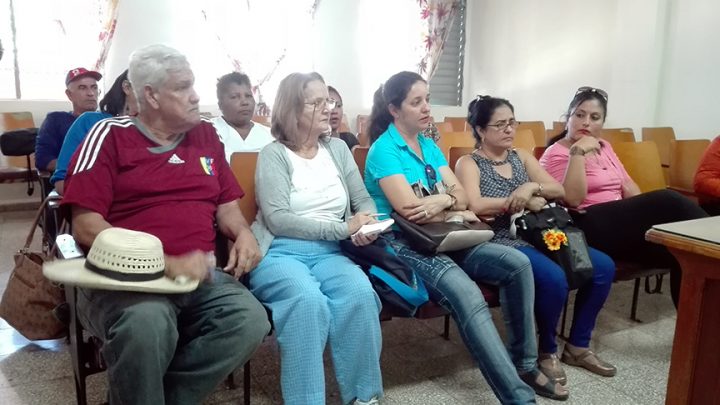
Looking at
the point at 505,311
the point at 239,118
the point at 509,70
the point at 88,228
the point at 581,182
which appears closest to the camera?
the point at 88,228

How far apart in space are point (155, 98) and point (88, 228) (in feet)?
1.46

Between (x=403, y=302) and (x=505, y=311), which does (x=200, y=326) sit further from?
(x=505, y=311)

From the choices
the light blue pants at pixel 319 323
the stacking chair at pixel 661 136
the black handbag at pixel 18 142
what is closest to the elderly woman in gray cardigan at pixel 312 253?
the light blue pants at pixel 319 323

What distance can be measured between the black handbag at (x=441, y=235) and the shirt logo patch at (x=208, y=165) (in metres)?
0.67

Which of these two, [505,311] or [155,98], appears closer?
[155,98]

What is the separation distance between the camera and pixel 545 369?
217 cm

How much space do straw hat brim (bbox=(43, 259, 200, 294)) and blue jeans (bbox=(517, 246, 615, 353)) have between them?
1.31 meters

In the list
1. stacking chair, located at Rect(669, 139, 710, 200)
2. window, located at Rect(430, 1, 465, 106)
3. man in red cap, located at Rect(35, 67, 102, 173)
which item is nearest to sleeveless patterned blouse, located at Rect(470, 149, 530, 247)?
stacking chair, located at Rect(669, 139, 710, 200)

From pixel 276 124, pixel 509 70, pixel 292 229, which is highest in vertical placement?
pixel 509 70

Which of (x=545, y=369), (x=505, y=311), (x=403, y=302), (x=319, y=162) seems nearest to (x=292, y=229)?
(x=319, y=162)

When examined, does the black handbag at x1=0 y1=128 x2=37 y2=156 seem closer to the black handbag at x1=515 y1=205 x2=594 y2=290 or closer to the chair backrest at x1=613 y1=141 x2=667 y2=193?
the black handbag at x1=515 y1=205 x2=594 y2=290

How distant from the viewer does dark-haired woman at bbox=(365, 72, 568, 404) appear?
185cm

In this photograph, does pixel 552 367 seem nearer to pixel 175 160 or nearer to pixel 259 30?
pixel 175 160

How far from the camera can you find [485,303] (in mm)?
1894
